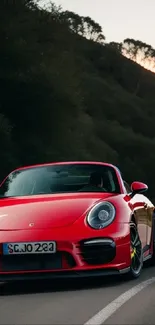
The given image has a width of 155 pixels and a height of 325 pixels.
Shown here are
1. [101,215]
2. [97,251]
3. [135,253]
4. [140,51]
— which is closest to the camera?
[97,251]

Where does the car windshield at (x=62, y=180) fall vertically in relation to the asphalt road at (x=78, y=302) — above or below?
above

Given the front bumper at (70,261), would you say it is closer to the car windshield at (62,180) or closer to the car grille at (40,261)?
the car grille at (40,261)

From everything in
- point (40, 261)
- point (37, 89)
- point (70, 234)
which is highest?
point (70, 234)

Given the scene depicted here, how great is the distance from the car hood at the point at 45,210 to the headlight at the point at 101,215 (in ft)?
0.27

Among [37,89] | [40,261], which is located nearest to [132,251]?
[40,261]

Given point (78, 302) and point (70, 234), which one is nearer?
point (78, 302)

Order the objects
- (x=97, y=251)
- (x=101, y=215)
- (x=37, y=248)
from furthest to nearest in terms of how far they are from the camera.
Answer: (x=101, y=215)
(x=97, y=251)
(x=37, y=248)

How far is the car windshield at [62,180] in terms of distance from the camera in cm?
851

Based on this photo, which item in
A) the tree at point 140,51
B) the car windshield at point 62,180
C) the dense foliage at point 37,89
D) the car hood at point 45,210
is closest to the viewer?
the car hood at point 45,210

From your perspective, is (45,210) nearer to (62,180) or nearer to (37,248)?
(37,248)

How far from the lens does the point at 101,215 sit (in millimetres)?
7555

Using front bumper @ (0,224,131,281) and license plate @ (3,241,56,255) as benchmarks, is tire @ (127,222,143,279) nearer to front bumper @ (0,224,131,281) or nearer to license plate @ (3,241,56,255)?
front bumper @ (0,224,131,281)

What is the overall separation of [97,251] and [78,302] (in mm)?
837

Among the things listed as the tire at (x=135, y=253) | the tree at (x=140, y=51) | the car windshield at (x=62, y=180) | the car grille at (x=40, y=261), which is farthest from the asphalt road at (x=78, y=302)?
the tree at (x=140, y=51)
